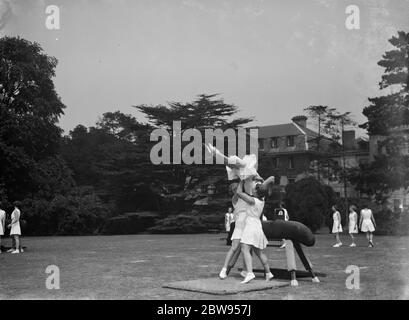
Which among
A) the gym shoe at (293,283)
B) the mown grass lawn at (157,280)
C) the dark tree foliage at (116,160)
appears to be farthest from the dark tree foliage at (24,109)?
the gym shoe at (293,283)

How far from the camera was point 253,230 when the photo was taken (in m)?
9.43

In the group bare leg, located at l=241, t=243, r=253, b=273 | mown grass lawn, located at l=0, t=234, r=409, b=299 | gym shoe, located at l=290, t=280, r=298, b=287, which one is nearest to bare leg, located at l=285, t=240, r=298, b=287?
gym shoe, located at l=290, t=280, r=298, b=287

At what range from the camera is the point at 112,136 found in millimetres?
48719

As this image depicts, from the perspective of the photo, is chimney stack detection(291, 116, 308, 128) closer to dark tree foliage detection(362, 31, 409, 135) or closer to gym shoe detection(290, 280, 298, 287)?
dark tree foliage detection(362, 31, 409, 135)

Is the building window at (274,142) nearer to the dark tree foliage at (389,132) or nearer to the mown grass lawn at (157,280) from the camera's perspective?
the dark tree foliage at (389,132)

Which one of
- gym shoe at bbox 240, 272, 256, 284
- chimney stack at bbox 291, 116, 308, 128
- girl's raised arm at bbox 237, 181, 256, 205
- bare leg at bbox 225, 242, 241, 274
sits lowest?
gym shoe at bbox 240, 272, 256, 284

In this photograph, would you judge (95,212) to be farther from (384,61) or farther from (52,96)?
(384,61)

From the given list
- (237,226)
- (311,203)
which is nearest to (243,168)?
(237,226)

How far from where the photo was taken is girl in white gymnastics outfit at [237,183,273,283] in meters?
9.34

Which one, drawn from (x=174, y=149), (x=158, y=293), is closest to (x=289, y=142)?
(x=174, y=149)

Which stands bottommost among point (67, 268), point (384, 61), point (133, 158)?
point (67, 268)

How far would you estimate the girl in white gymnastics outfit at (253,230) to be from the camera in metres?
9.34
